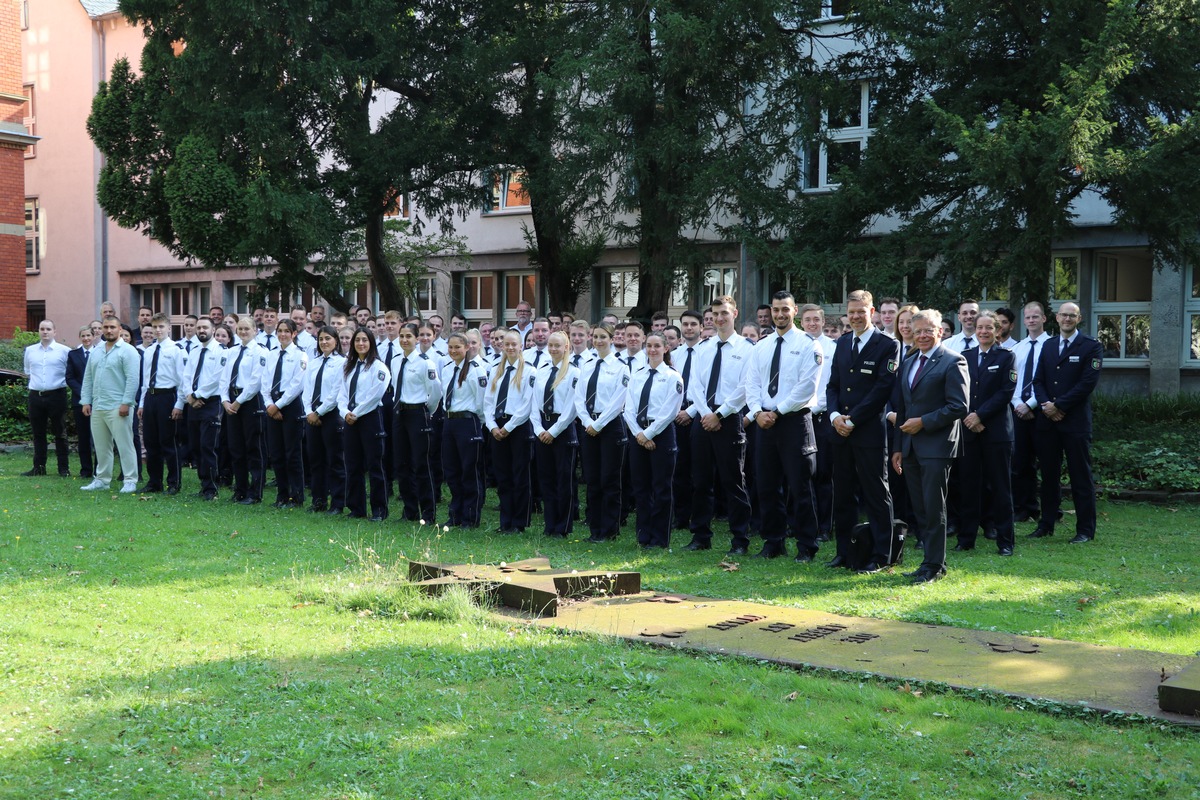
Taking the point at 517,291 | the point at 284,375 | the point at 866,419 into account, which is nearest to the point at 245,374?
the point at 284,375

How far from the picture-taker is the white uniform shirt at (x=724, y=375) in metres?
10.9

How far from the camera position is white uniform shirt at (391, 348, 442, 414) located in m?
12.7

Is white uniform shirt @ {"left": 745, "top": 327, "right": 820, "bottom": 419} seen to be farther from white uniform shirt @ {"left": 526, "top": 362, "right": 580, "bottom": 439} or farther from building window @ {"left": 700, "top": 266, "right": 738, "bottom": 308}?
building window @ {"left": 700, "top": 266, "right": 738, "bottom": 308}

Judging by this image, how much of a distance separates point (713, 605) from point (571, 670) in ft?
6.67

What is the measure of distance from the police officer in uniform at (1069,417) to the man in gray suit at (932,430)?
2832 millimetres

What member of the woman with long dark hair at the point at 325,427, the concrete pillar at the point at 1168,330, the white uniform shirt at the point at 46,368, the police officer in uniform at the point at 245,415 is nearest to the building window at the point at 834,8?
the concrete pillar at the point at 1168,330

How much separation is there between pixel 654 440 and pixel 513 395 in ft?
5.55

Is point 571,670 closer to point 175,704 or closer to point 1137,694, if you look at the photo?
point 175,704

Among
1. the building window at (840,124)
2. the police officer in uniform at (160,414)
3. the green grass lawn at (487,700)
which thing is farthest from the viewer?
the building window at (840,124)

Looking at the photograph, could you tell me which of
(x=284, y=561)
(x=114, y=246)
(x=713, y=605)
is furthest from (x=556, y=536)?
(x=114, y=246)

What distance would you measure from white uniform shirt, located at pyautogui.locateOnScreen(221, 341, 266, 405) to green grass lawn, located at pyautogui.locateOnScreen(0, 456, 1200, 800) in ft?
15.2

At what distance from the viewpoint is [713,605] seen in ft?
26.7

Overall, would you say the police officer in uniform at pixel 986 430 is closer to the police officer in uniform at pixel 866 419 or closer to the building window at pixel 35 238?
the police officer in uniform at pixel 866 419

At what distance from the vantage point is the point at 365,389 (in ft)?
42.3
